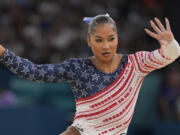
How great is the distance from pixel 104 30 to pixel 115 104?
0.65 m

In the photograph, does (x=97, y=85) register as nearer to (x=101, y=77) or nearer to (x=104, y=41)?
(x=101, y=77)

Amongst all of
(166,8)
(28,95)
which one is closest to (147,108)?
(28,95)

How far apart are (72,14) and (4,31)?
154cm

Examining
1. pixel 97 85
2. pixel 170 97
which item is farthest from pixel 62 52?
pixel 97 85

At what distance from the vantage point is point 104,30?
148 inches

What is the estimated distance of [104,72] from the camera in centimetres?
383

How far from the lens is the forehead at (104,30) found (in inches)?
→ 147

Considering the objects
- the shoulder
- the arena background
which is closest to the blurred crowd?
the arena background

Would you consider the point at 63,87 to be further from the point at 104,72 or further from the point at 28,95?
the point at 104,72

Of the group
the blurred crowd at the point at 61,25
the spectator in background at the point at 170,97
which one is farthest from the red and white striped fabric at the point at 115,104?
the blurred crowd at the point at 61,25

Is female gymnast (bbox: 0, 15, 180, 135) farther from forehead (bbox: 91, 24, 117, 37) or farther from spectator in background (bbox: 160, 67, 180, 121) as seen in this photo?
spectator in background (bbox: 160, 67, 180, 121)

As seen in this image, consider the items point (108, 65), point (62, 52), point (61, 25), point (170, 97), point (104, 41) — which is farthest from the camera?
point (61, 25)

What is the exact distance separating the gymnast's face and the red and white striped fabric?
22cm

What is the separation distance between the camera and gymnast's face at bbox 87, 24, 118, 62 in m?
3.74
